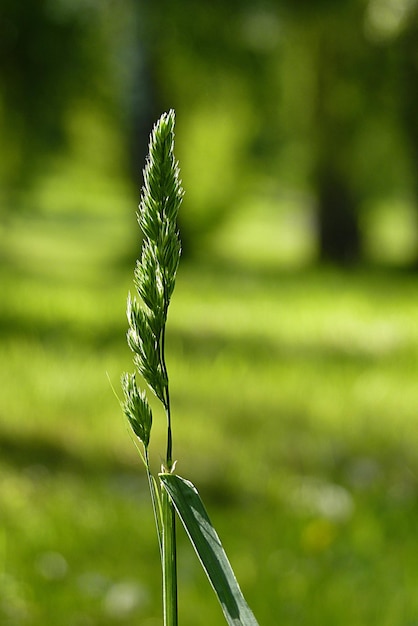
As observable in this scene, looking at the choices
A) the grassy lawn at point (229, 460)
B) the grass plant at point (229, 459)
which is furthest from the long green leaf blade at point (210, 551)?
the grass plant at point (229, 459)

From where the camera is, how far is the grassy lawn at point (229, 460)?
250 cm

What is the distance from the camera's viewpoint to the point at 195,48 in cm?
1060

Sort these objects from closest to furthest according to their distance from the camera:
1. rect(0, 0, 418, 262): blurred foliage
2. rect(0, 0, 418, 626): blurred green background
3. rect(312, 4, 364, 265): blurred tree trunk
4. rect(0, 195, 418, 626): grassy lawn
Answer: rect(0, 195, 418, 626): grassy lawn → rect(0, 0, 418, 626): blurred green background → rect(0, 0, 418, 262): blurred foliage → rect(312, 4, 364, 265): blurred tree trunk

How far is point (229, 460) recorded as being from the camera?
3725 millimetres

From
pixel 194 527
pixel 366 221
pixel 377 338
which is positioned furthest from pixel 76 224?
pixel 194 527

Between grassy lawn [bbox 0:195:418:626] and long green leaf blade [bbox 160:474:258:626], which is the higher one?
long green leaf blade [bbox 160:474:258:626]

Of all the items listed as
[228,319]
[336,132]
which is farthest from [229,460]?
[336,132]

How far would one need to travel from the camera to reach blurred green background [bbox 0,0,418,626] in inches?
106

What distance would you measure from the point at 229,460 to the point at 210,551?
10.8 ft

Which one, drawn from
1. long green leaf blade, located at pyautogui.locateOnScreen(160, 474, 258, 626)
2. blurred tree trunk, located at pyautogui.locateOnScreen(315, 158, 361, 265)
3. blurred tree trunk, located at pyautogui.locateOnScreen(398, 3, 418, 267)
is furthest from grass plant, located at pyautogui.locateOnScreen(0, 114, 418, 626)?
blurred tree trunk, located at pyautogui.locateOnScreen(315, 158, 361, 265)

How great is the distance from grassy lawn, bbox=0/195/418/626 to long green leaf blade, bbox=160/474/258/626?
31 centimetres

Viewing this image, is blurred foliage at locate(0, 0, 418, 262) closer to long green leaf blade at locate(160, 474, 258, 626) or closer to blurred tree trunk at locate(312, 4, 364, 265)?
blurred tree trunk at locate(312, 4, 364, 265)

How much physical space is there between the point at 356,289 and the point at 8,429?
18.2 ft

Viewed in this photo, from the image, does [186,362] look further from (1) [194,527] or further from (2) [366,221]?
(2) [366,221]
